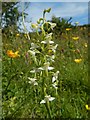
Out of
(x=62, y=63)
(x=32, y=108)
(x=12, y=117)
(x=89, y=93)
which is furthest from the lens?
(x=62, y=63)

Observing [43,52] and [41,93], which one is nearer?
[43,52]

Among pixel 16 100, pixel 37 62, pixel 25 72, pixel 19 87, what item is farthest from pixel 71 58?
pixel 37 62

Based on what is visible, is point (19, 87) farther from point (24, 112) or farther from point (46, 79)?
point (46, 79)

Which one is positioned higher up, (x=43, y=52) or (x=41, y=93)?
(x=43, y=52)

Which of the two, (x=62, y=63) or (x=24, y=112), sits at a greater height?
(x=62, y=63)

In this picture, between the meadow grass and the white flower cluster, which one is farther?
the meadow grass

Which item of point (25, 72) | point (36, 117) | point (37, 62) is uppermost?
point (37, 62)

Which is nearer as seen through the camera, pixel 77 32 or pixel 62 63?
pixel 62 63

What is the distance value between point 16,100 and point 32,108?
17 cm

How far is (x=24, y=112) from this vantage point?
1900 millimetres

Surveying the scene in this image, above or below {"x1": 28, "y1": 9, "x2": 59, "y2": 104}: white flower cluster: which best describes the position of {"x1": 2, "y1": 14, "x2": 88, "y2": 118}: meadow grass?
below

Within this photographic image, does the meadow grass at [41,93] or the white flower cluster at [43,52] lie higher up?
the white flower cluster at [43,52]

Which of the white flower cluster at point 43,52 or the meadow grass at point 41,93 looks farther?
the meadow grass at point 41,93

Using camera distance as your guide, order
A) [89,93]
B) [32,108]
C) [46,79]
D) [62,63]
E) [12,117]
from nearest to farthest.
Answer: [46,79], [12,117], [32,108], [89,93], [62,63]
